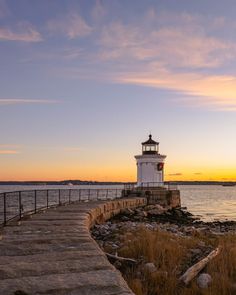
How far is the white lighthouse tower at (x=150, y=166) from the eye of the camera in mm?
35719

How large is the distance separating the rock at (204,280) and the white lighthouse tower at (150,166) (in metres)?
27.5

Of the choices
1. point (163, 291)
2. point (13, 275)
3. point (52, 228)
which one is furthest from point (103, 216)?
point (13, 275)

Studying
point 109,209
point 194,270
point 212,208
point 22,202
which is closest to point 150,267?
point 194,270

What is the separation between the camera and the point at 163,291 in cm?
743

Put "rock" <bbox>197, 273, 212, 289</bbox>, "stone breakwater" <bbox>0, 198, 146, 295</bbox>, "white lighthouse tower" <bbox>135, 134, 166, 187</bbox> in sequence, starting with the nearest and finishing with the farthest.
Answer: "stone breakwater" <bbox>0, 198, 146, 295</bbox>, "rock" <bbox>197, 273, 212, 289</bbox>, "white lighthouse tower" <bbox>135, 134, 166, 187</bbox>

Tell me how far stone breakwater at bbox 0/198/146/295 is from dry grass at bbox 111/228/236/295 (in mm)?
1109

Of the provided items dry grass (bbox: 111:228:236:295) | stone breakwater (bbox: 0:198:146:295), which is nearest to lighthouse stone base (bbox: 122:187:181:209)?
dry grass (bbox: 111:228:236:295)

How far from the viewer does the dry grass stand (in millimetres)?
7488

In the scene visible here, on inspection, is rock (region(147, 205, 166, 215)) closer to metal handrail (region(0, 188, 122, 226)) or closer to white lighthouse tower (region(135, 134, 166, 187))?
metal handrail (region(0, 188, 122, 226))

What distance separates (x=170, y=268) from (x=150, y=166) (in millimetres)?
27241

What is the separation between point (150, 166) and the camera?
3578 centimetres

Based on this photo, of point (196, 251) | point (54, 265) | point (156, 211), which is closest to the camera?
point (54, 265)

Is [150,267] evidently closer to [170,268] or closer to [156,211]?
[170,268]

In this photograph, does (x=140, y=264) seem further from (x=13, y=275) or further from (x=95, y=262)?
(x=13, y=275)
